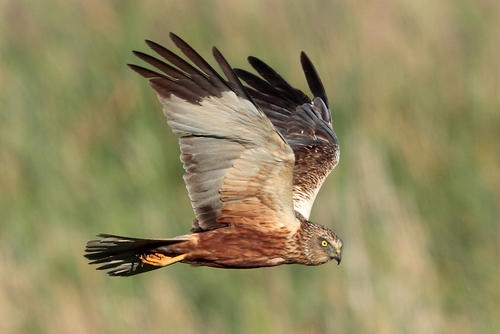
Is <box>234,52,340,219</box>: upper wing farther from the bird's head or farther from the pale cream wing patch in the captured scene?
the pale cream wing patch

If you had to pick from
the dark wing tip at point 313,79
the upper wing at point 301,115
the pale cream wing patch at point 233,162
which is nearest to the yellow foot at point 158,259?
the pale cream wing patch at point 233,162

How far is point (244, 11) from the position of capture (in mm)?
9125

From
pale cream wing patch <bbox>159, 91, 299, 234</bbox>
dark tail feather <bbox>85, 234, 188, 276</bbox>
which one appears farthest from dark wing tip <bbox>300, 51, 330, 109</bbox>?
dark tail feather <bbox>85, 234, 188, 276</bbox>

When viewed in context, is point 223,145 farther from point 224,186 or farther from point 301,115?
point 301,115

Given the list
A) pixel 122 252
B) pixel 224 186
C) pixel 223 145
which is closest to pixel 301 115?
pixel 224 186

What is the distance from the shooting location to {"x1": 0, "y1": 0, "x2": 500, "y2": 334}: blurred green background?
6.88 metres

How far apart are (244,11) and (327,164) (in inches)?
157

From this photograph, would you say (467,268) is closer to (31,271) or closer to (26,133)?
(31,271)

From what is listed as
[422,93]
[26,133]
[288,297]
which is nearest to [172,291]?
[288,297]

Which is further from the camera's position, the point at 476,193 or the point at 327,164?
the point at 476,193

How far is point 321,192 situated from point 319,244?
3098mm

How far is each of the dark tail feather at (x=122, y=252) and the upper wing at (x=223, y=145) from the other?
0.37 metres

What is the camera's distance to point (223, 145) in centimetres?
412

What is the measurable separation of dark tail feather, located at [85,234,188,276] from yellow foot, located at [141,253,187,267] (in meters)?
0.04
